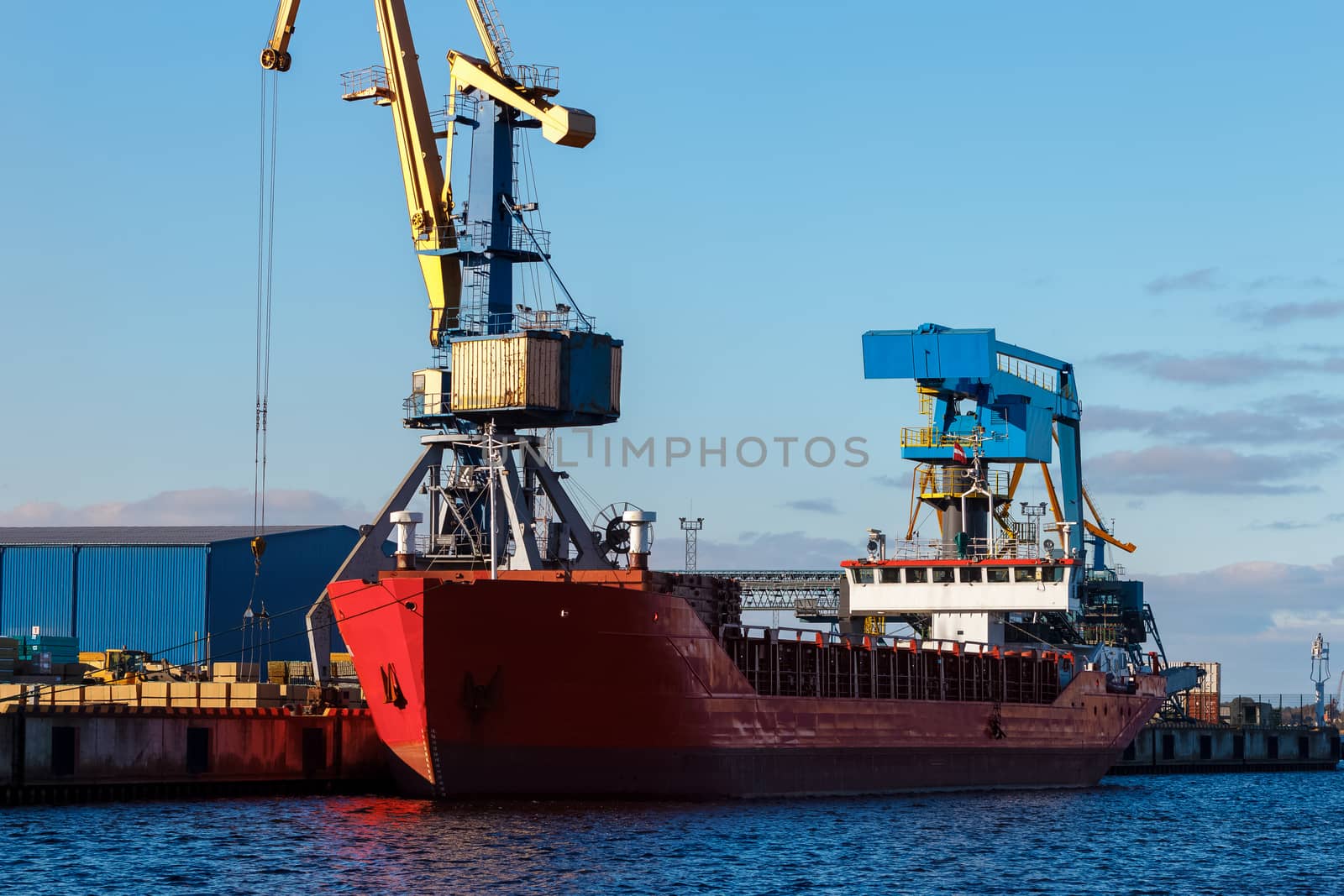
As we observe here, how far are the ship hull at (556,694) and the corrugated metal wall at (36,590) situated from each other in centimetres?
3177

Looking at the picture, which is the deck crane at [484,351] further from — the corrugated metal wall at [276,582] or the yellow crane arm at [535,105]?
the corrugated metal wall at [276,582]

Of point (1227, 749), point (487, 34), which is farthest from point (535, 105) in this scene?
point (1227, 749)

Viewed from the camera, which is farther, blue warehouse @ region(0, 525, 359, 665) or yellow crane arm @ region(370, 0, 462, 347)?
blue warehouse @ region(0, 525, 359, 665)

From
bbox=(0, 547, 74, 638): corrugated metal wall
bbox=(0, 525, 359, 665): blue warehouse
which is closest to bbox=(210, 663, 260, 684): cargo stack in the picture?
bbox=(0, 525, 359, 665): blue warehouse

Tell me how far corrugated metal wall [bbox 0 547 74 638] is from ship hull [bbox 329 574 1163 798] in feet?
104

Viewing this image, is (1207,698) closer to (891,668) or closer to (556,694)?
(891,668)

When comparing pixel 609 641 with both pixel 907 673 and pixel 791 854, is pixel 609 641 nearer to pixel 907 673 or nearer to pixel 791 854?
pixel 791 854

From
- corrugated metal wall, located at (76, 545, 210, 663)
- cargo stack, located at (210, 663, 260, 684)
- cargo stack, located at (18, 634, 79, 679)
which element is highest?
corrugated metal wall, located at (76, 545, 210, 663)

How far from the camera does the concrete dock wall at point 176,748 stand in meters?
39.1

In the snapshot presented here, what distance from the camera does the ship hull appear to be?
36.4 metres

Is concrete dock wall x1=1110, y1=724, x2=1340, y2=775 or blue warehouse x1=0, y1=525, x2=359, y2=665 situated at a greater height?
blue warehouse x1=0, y1=525, x2=359, y2=665

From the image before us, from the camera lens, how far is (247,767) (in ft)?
139

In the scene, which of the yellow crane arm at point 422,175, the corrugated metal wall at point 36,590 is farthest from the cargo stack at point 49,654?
the yellow crane arm at point 422,175

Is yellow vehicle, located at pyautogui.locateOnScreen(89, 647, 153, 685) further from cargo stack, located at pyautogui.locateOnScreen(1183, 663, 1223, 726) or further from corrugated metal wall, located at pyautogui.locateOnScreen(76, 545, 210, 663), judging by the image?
cargo stack, located at pyautogui.locateOnScreen(1183, 663, 1223, 726)
